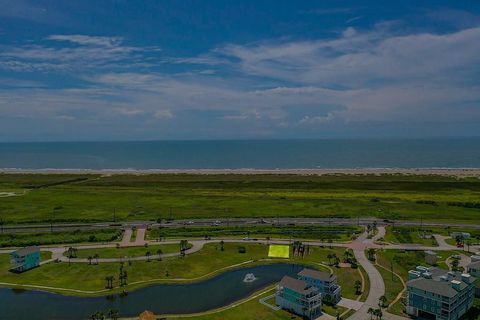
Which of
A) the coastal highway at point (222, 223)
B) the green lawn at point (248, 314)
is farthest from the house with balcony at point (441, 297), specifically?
the coastal highway at point (222, 223)

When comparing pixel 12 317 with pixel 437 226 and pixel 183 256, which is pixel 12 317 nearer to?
pixel 183 256

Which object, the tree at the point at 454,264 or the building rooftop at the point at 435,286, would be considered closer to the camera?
the building rooftop at the point at 435,286

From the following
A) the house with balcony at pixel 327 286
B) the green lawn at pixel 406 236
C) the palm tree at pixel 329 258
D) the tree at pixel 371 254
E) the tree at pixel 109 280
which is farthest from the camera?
the green lawn at pixel 406 236

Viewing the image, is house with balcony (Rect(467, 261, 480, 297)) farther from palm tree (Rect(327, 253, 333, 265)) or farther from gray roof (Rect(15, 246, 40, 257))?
gray roof (Rect(15, 246, 40, 257))

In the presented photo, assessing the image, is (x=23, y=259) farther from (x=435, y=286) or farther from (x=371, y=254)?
(x=435, y=286)

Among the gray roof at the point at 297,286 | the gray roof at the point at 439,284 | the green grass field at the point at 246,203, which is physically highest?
the green grass field at the point at 246,203

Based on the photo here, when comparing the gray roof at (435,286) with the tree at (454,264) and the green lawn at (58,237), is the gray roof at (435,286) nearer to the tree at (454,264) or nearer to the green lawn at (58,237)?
the tree at (454,264)

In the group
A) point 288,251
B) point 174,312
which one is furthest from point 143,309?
point 288,251

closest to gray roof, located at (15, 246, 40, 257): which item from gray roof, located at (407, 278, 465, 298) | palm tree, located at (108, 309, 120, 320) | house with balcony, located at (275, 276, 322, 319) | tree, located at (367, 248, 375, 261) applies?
palm tree, located at (108, 309, 120, 320)
